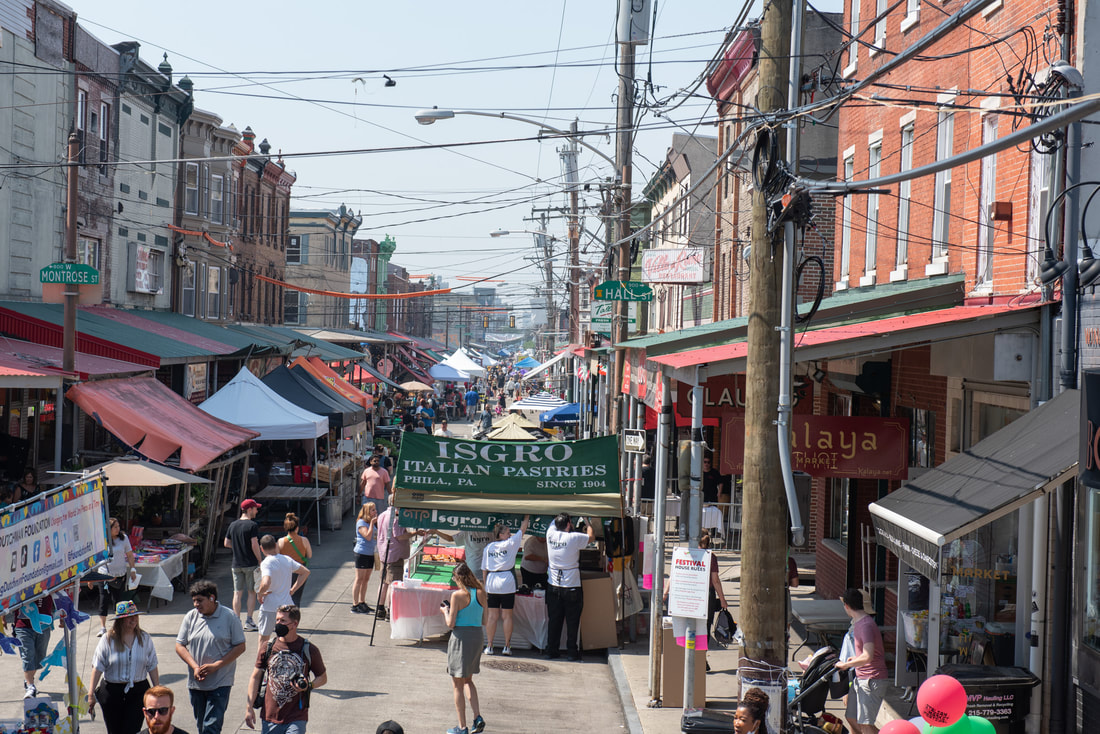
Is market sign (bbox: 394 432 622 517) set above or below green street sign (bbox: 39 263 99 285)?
below

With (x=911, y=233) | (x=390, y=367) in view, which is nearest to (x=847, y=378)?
(x=911, y=233)

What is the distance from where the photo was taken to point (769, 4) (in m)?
8.13

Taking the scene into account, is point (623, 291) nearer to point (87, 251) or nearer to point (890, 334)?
point (890, 334)

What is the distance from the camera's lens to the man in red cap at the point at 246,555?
1438 cm

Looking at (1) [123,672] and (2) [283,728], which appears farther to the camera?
(1) [123,672]

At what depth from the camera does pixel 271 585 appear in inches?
496

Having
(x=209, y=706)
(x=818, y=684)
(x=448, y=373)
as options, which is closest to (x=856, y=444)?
(x=818, y=684)

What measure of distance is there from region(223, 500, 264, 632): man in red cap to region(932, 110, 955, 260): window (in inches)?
374

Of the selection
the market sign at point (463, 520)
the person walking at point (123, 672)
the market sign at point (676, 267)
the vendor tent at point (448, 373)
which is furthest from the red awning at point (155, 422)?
the vendor tent at point (448, 373)

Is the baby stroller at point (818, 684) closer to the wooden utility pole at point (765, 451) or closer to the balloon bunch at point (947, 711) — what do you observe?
the wooden utility pole at point (765, 451)

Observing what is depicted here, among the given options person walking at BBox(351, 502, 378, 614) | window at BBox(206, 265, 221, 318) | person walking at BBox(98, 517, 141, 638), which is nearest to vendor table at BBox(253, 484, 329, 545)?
person walking at BBox(351, 502, 378, 614)

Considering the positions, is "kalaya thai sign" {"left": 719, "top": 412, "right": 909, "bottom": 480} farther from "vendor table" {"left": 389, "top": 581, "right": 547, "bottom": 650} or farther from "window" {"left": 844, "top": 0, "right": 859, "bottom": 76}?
"window" {"left": 844, "top": 0, "right": 859, "bottom": 76}

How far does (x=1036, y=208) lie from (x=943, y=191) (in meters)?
4.15

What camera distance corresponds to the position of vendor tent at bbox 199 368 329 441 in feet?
71.6
